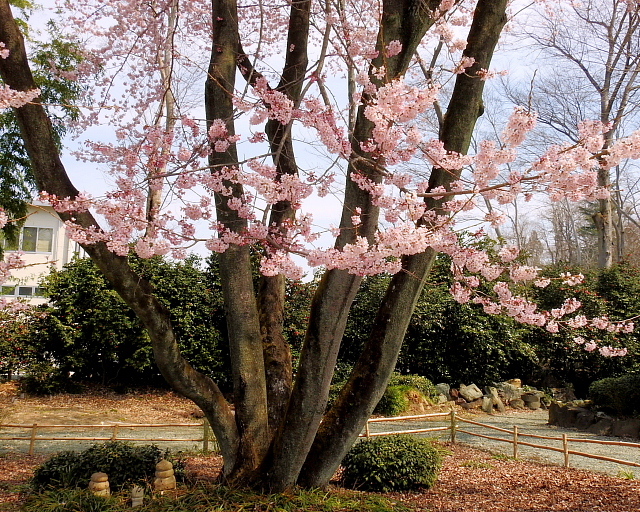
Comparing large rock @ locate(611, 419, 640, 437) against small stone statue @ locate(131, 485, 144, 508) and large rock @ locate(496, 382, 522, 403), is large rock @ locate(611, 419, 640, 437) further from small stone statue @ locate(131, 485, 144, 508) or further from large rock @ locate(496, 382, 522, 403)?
small stone statue @ locate(131, 485, 144, 508)

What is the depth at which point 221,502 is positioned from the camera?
4.11m

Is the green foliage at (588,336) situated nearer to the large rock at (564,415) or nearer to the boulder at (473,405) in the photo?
the boulder at (473,405)

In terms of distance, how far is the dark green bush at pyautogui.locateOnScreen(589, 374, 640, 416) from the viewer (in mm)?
9492

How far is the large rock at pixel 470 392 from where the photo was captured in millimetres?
11195

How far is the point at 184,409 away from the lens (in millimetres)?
10461

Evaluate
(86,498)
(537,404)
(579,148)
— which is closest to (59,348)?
(86,498)

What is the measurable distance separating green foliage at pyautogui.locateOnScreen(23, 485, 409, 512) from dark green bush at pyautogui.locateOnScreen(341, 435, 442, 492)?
74 centimetres

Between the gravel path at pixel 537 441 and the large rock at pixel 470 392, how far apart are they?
23.0 inches

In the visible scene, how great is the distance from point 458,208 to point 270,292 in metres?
→ 2.00

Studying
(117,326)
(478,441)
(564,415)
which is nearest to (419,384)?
(564,415)

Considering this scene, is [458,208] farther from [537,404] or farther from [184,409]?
[537,404]

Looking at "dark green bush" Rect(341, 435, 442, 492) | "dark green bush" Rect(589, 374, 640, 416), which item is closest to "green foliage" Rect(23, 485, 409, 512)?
"dark green bush" Rect(341, 435, 442, 492)

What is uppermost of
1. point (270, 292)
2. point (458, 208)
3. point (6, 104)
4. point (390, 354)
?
point (6, 104)

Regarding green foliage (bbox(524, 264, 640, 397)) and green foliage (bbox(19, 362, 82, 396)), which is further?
green foliage (bbox(524, 264, 640, 397))
